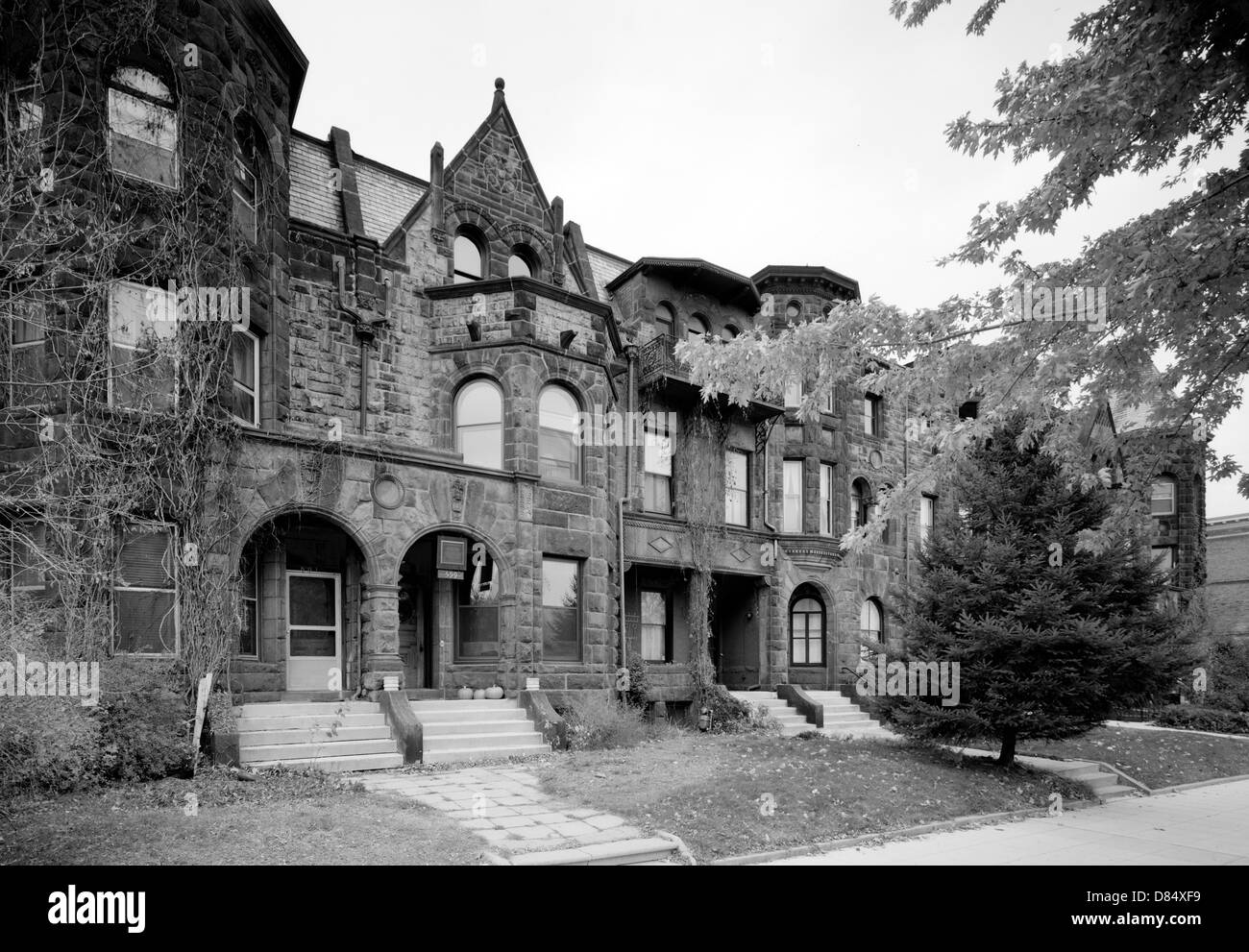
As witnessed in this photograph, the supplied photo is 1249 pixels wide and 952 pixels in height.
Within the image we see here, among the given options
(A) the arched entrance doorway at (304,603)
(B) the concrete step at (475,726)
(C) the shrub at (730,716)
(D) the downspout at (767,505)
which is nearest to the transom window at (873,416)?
(D) the downspout at (767,505)

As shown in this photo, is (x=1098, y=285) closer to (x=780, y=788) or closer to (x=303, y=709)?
(x=780, y=788)

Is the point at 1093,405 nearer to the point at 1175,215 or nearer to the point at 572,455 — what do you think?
the point at 1175,215

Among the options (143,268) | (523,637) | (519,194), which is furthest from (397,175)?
(523,637)

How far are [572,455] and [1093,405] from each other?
12135 millimetres

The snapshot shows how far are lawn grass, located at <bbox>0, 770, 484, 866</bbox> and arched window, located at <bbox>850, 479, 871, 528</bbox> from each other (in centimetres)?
1943

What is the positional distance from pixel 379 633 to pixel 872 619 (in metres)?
17.0

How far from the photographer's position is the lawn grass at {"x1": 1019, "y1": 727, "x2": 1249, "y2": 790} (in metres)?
17.3

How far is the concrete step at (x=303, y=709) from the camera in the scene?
1304 centimetres

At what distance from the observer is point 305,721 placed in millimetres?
13180

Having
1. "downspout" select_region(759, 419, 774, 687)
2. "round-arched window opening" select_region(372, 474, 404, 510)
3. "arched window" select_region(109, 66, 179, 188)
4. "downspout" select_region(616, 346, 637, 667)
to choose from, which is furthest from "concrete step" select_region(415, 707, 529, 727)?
"downspout" select_region(759, 419, 774, 687)

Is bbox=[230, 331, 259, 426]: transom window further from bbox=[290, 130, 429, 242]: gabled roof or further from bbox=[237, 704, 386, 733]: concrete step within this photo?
bbox=[237, 704, 386, 733]: concrete step
